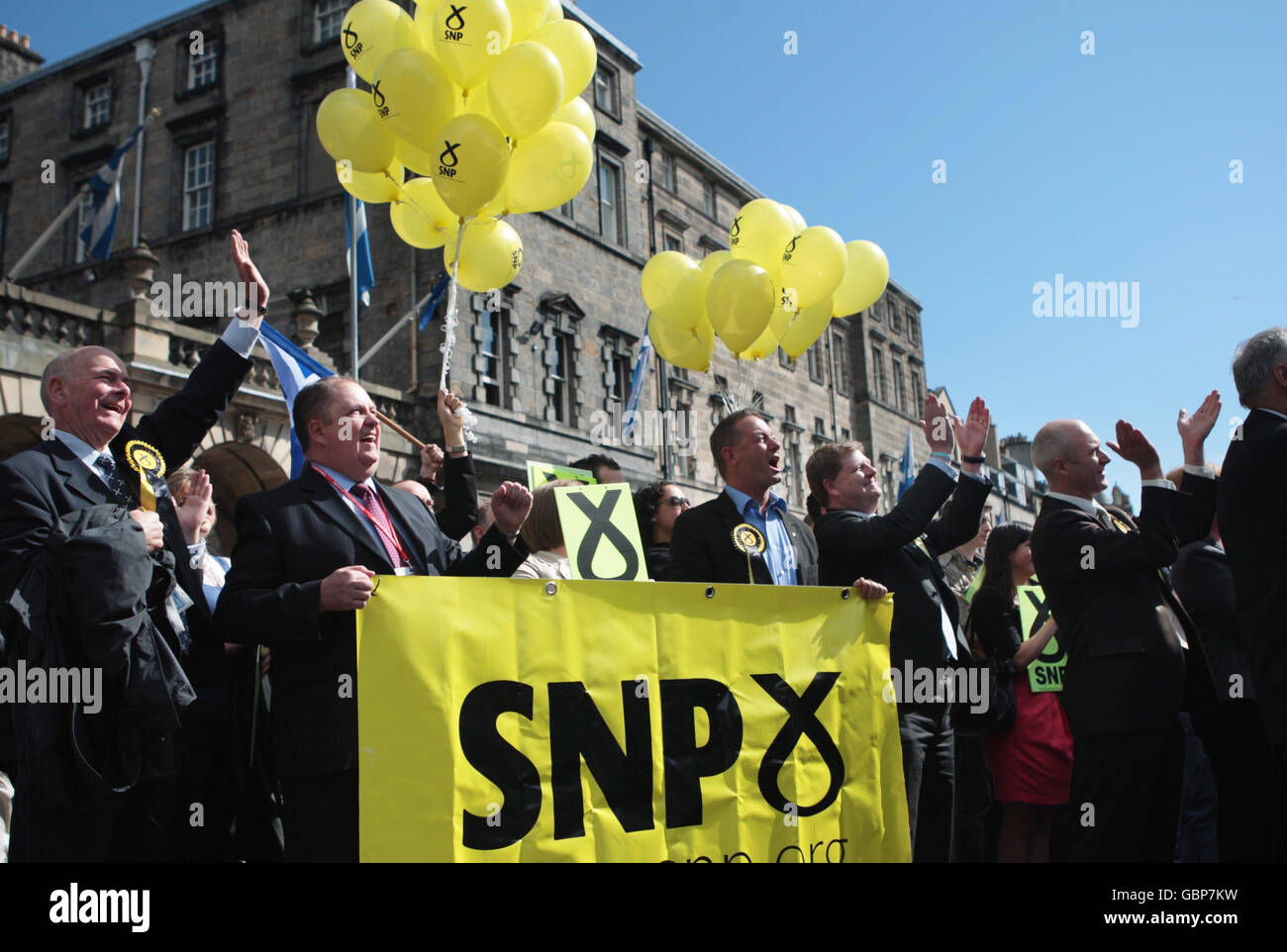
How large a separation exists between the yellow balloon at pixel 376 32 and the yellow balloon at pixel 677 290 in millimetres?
2365

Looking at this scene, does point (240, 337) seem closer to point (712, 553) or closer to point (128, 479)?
point (128, 479)

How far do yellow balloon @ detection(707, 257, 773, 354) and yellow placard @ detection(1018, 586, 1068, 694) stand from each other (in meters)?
2.65

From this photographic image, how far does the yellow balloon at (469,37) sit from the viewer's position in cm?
583

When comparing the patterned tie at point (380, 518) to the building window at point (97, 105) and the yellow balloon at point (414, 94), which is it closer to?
the yellow balloon at point (414, 94)

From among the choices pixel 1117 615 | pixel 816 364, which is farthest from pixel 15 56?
pixel 1117 615

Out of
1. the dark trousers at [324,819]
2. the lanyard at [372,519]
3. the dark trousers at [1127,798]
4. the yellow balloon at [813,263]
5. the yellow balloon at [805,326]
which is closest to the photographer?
the dark trousers at [324,819]

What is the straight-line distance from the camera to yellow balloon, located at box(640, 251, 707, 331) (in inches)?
303

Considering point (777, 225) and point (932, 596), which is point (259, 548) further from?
point (777, 225)

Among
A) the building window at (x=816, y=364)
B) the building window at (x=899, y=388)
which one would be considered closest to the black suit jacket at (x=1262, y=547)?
the building window at (x=816, y=364)

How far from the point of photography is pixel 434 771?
10.3 feet

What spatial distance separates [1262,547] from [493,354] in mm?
19699

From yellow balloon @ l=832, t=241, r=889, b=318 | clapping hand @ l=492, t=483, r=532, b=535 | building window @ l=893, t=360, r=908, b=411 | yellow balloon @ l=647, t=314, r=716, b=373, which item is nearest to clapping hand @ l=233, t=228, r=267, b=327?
clapping hand @ l=492, t=483, r=532, b=535

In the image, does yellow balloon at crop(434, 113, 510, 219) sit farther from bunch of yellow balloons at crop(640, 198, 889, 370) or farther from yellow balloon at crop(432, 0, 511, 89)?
bunch of yellow balloons at crop(640, 198, 889, 370)

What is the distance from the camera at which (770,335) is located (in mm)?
7812
